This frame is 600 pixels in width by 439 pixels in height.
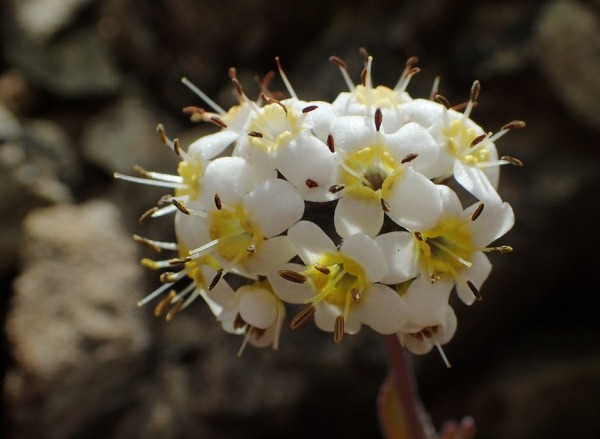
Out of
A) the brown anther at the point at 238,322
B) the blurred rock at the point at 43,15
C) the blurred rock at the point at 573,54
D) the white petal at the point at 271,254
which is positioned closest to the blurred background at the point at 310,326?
the blurred rock at the point at 573,54

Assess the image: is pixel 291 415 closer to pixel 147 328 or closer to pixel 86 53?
pixel 147 328

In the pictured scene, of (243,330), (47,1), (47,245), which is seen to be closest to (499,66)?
(243,330)

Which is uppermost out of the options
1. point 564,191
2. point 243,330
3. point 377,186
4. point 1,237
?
point 377,186

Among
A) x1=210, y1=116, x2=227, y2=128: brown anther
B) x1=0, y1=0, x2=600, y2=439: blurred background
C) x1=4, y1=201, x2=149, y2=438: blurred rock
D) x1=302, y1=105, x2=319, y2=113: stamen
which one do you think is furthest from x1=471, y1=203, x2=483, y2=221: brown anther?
x1=4, y1=201, x2=149, y2=438: blurred rock

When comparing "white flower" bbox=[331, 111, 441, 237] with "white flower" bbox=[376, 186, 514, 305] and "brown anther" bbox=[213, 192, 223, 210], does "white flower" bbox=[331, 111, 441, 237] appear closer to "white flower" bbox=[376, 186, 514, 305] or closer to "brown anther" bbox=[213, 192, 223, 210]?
"white flower" bbox=[376, 186, 514, 305]

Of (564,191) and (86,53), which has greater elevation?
(564,191)

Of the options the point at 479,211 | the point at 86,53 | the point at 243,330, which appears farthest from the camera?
the point at 86,53
